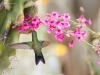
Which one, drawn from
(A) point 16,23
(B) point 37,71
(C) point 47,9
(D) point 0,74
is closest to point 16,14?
(A) point 16,23

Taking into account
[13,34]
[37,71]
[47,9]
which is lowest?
[37,71]

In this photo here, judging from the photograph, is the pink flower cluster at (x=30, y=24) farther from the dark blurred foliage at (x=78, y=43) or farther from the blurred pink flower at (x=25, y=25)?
the dark blurred foliage at (x=78, y=43)

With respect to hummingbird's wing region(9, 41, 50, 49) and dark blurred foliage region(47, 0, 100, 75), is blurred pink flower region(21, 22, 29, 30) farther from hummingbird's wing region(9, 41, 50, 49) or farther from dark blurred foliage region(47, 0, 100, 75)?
dark blurred foliage region(47, 0, 100, 75)

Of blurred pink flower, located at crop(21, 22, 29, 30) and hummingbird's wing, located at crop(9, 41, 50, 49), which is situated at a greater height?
blurred pink flower, located at crop(21, 22, 29, 30)

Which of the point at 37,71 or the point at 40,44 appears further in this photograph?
the point at 37,71

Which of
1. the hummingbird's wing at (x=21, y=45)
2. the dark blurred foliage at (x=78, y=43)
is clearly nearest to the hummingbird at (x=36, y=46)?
the hummingbird's wing at (x=21, y=45)

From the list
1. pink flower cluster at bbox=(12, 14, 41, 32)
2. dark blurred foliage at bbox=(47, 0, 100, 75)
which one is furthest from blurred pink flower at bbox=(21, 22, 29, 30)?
dark blurred foliage at bbox=(47, 0, 100, 75)

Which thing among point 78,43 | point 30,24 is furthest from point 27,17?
point 78,43

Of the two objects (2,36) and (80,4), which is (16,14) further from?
(80,4)

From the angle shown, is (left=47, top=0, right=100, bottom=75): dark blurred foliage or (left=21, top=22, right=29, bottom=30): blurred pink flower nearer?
(left=21, top=22, right=29, bottom=30): blurred pink flower

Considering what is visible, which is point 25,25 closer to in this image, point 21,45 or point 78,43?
point 21,45

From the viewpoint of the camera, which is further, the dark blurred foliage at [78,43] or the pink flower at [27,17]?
the dark blurred foliage at [78,43]
